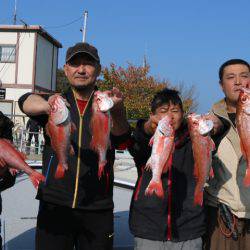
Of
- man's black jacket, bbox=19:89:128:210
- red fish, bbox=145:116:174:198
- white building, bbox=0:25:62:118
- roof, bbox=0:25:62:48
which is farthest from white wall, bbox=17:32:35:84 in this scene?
red fish, bbox=145:116:174:198

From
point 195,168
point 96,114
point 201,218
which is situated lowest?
point 201,218

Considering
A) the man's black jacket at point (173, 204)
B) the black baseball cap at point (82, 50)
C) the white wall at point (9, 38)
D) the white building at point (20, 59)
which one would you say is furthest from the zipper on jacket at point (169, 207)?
the white wall at point (9, 38)

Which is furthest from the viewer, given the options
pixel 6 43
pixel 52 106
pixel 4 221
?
pixel 6 43

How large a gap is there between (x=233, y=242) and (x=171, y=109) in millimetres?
1438

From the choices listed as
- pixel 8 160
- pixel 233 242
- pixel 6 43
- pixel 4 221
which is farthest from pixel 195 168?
pixel 6 43

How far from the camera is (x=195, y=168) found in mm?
4035

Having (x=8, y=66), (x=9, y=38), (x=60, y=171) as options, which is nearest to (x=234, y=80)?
(x=60, y=171)

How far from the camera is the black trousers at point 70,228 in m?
4.25

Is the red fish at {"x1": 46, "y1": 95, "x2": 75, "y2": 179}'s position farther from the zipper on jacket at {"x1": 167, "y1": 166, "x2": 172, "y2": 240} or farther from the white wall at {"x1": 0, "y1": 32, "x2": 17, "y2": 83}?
the white wall at {"x1": 0, "y1": 32, "x2": 17, "y2": 83}

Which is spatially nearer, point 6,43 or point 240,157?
point 240,157

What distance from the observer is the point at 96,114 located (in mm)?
3832

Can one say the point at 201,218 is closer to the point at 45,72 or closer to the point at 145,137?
the point at 145,137

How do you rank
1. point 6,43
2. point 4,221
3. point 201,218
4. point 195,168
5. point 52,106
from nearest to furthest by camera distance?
point 52,106 → point 195,168 → point 201,218 → point 4,221 → point 6,43

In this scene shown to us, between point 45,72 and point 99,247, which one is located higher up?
point 45,72
